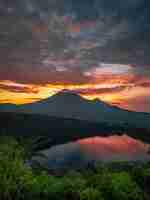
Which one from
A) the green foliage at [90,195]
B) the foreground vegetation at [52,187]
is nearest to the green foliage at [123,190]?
the foreground vegetation at [52,187]

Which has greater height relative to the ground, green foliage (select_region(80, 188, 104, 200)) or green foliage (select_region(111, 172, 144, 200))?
green foliage (select_region(80, 188, 104, 200))

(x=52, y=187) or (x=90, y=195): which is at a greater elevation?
(x=52, y=187)

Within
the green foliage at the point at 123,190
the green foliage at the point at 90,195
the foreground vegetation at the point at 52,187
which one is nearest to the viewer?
the foreground vegetation at the point at 52,187

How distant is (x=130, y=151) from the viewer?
83.6 metres

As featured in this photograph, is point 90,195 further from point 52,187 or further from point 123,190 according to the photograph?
point 123,190

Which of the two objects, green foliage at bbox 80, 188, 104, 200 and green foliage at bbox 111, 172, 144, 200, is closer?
green foliage at bbox 80, 188, 104, 200

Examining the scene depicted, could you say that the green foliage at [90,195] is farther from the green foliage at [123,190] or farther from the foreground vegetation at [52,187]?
the green foliage at [123,190]

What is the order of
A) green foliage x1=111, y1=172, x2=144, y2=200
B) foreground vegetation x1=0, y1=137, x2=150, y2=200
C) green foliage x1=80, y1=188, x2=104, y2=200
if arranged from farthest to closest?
1. green foliage x1=111, y1=172, x2=144, y2=200
2. green foliage x1=80, y1=188, x2=104, y2=200
3. foreground vegetation x1=0, y1=137, x2=150, y2=200

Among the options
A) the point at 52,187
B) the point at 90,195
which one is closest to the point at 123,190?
the point at 90,195

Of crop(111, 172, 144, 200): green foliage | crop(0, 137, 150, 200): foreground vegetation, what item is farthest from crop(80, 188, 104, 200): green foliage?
crop(111, 172, 144, 200): green foliage

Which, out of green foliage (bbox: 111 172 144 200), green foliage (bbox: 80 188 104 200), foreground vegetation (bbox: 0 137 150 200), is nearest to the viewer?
foreground vegetation (bbox: 0 137 150 200)

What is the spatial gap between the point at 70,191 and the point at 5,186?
14.1 ft

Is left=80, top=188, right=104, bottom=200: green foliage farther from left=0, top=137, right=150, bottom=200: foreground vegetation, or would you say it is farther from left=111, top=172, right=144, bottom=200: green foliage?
left=111, top=172, right=144, bottom=200: green foliage

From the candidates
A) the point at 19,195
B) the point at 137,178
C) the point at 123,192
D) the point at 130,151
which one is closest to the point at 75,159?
the point at 130,151
